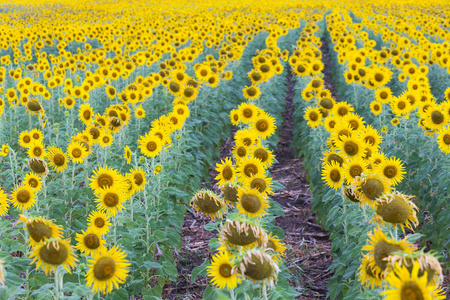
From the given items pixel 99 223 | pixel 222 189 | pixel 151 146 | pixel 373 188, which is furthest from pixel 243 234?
pixel 151 146

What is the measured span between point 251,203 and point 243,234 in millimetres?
762

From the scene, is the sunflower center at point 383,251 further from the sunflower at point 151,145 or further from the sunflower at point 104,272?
the sunflower at point 151,145

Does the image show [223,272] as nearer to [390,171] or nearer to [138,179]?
[138,179]

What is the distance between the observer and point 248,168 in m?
4.05

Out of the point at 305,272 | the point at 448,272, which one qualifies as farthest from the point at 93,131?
the point at 448,272

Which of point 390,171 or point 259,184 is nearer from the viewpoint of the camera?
point 259,184

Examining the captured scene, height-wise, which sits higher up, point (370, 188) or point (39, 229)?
point (39, 229)

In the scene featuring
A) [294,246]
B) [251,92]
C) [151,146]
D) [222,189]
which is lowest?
[294,246]

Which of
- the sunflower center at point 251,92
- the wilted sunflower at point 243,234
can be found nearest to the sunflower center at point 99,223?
the wilted sunflower at point 243,234

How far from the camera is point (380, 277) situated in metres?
2.42

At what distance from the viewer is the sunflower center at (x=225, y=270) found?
2633 mm

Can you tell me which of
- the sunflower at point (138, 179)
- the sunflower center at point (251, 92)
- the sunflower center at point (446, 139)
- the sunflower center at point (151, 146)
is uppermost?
the sunflower at point (138, 179)

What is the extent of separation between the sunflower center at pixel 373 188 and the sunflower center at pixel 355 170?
0.73 metres

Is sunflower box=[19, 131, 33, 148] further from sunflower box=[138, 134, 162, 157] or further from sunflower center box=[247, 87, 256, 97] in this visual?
sunflower center box=[247, 87, 256, 97]
